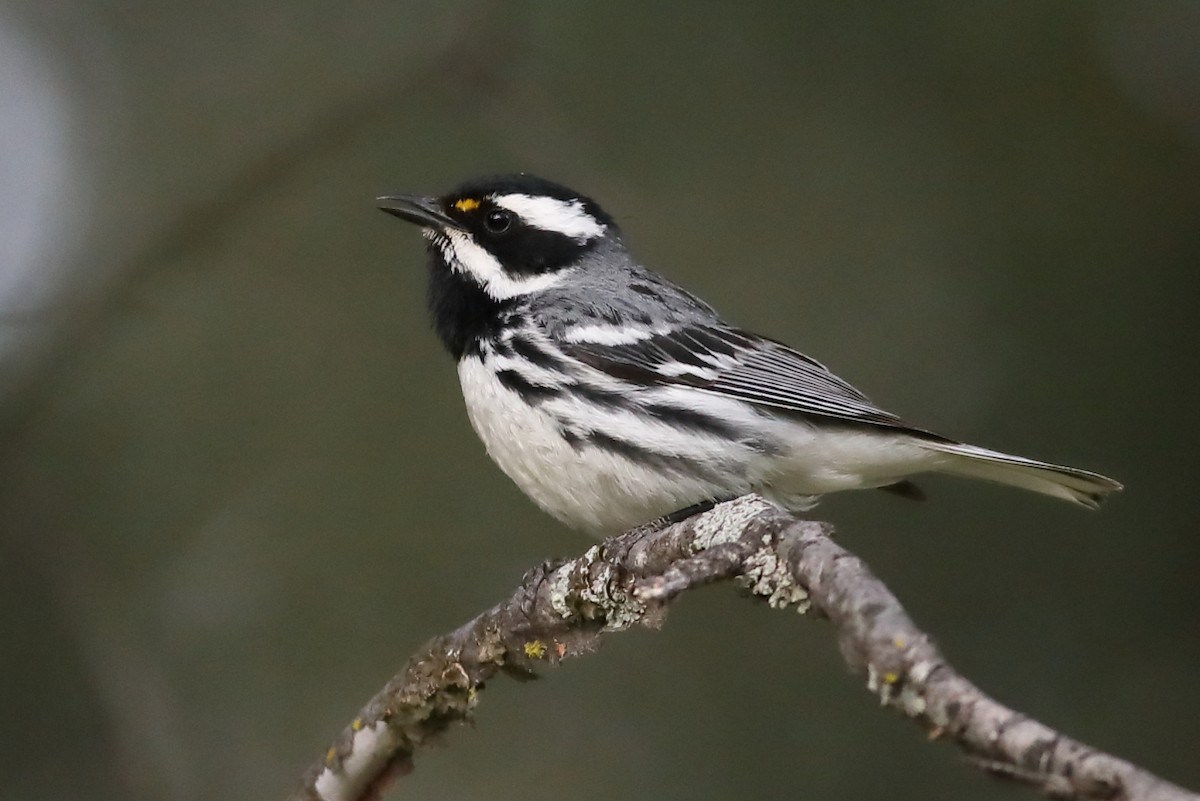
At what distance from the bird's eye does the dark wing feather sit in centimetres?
79

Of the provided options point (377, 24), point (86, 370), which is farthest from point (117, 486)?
point (377, 24)

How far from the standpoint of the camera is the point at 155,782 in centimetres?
496

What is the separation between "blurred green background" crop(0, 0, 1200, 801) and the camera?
17.6ft

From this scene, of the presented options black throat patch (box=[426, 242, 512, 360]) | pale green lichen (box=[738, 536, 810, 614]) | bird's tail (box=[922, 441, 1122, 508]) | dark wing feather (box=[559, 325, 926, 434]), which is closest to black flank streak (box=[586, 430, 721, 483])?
dark wing feather (box=[559, 325, 926, 434])

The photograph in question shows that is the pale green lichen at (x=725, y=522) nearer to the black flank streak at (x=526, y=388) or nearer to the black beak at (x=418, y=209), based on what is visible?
the black flank streak at (x=526, y=388)

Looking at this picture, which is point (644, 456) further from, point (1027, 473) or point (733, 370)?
point (1027, 473)

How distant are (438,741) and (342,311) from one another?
337 cm

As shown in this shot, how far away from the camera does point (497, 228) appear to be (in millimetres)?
5004

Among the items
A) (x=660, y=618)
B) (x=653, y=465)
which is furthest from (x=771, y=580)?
(x=653, y=465)

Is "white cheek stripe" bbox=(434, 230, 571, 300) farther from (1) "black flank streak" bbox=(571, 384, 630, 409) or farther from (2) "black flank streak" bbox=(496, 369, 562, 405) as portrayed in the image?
(1) "black flank streak" bbox=(571, 384, 630, 409)

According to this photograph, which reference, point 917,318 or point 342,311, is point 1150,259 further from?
point 342,311

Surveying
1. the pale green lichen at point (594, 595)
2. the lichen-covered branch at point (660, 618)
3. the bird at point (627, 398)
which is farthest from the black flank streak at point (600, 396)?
the pale green lichen at point (594, 595)

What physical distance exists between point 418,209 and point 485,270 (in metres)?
0.36

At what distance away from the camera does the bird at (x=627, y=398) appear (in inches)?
164
